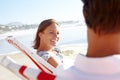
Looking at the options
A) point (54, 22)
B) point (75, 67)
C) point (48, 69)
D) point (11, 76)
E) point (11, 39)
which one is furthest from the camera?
point (11, 76)

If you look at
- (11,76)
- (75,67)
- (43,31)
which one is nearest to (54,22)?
(43,31)

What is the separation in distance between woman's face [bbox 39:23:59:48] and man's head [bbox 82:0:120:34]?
1.98 meters

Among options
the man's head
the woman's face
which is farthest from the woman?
the man's head

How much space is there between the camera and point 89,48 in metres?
0.94

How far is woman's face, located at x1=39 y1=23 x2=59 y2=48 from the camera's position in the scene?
2.87m

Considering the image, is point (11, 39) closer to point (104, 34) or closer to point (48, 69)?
point (48, 69)

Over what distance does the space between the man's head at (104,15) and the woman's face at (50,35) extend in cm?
198

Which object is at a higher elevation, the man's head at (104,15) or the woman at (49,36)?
the man's head at (104,15)

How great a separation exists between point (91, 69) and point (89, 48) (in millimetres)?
72

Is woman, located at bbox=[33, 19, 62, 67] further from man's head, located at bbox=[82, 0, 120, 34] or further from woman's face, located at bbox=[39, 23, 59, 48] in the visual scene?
man's head, located at bbox=[82, 0, 120, 34]

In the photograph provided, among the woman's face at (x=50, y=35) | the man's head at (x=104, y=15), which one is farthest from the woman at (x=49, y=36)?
the man's head at (x=104, y=15)

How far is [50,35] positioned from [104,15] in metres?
2.04

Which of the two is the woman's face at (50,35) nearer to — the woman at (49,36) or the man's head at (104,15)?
the woman at (49,36)

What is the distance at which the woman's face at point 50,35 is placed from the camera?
9.41 feet
